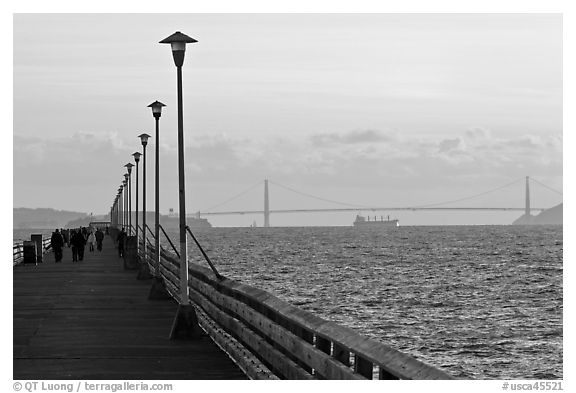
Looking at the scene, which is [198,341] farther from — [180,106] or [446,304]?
[446,304]

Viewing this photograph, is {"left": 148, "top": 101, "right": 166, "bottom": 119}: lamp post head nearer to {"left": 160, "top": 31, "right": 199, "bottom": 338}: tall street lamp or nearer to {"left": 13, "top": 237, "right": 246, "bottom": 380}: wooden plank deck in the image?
{"left": 13, "top": 237, "right": 246, "bottom": 380}: wooden plank deck

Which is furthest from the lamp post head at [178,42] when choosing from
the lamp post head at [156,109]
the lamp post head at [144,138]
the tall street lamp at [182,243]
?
the lamp post head at [144,138]

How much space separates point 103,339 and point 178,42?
5.32 m

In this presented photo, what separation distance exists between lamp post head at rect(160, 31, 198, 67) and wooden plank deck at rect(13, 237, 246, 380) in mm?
4781

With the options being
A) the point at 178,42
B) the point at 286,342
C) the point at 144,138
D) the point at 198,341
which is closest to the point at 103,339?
the point at 198,341

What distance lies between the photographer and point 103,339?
18.0 meters

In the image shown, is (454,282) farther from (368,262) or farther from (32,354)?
(32,354)

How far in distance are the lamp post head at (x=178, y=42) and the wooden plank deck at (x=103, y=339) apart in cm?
478

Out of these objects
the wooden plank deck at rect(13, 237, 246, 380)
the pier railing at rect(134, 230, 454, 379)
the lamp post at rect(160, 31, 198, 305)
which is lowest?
the wooden plank deck at rect(13, 237, 246, 380)

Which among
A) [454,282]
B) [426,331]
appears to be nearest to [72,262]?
[426,331]

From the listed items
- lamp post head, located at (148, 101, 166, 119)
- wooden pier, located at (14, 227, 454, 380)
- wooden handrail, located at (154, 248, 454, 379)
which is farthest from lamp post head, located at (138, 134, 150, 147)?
wooden handrail, located at (154, 248, 454, 379)

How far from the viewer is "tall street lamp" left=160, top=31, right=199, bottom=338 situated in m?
17.9

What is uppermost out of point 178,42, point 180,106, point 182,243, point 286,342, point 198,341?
point 178,42
